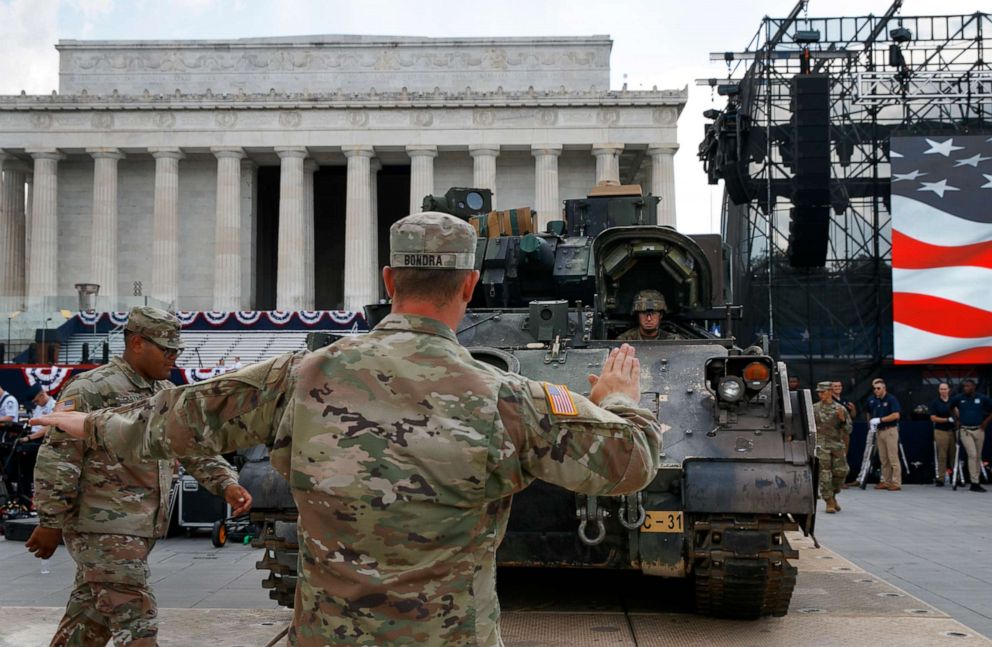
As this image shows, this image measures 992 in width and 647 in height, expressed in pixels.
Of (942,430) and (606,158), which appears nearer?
(942,430)

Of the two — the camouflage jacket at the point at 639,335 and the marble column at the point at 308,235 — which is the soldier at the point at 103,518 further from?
the marble column at the point at 308,235

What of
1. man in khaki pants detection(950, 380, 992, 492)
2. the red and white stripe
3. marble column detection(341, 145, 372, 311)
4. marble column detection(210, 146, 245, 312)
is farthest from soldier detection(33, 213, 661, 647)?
marble column detection(210, 146, 245, 312)

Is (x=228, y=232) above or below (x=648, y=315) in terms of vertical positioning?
above

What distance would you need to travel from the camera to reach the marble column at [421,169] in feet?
160

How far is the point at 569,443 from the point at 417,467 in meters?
0.40

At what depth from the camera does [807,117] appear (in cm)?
2419

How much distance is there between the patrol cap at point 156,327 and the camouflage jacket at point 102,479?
0.22m

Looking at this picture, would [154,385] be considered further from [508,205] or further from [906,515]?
[508,205]

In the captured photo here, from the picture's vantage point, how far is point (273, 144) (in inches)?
1930

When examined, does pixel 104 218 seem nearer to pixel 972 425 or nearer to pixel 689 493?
pixel 972 425

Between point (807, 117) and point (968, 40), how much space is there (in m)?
5.46

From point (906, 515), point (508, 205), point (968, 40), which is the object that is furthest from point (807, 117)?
point (508, 205)

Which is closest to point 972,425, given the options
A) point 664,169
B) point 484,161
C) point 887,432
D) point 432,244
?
point 887,432

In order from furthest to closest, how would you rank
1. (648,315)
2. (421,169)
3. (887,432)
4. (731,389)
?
1. (421,169)
2. (887,432)
3. (648,315)
4. (731,389)
